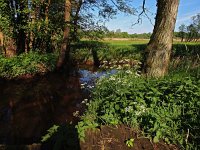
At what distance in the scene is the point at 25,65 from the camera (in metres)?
19.0

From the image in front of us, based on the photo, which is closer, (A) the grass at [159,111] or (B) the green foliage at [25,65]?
(A) the grass at [159,111]

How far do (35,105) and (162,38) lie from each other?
22.0 feet

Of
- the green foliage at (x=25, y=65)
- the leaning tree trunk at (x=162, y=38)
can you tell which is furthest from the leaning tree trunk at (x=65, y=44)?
the leaning tree trunk at (x=162, y=38)

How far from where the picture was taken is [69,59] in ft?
79.2

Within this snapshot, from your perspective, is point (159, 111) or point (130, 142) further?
point (159, 111)

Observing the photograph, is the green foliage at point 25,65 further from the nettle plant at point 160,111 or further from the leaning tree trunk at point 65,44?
the nettle plant at point 160,111

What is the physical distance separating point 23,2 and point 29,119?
13.7 m

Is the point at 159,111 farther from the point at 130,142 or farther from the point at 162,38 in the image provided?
the point at 162,38

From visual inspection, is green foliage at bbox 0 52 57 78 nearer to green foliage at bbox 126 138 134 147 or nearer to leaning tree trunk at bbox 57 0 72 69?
leaning tree trunk at bbox 57 0 72 69

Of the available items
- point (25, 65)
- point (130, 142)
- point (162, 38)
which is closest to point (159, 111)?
point (130, 142)

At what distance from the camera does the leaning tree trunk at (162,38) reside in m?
8.10

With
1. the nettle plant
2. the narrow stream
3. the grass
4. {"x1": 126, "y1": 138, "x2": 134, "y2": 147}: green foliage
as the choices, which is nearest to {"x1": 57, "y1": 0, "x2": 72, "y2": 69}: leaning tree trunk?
the narrow stream

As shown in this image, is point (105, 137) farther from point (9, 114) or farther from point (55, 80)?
point (55, 80)

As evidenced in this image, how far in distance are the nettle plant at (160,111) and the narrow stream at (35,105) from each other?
362cm
